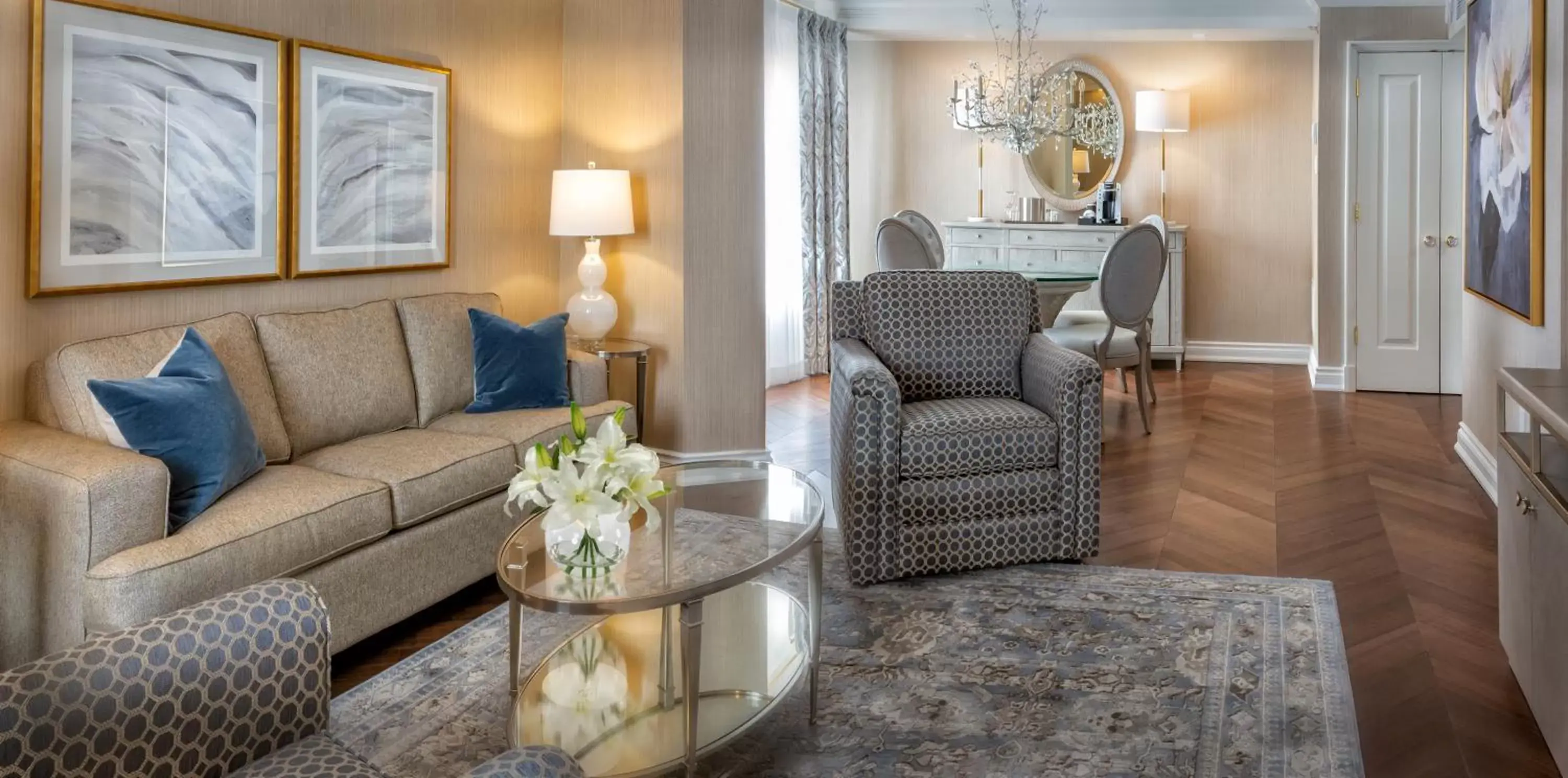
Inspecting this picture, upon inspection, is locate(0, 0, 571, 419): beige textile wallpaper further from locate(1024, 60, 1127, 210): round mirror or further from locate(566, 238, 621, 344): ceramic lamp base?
locate(1024, 60, 1127, 210): round mirror

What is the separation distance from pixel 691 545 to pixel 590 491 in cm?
36

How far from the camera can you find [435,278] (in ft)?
14.6

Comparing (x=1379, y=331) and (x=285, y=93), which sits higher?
(x=285, y=93)

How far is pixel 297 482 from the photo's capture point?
307 centimetres

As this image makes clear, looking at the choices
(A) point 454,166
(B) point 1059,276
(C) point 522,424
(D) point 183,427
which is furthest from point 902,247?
(D) point 183,427

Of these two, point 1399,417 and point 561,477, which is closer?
point 561,477

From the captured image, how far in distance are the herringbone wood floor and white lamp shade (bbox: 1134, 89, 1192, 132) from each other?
190 cm

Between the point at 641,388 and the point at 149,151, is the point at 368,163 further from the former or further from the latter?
the point at 641,388

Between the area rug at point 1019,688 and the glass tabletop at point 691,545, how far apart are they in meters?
0.42

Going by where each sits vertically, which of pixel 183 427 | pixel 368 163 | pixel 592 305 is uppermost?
pixel 368 163

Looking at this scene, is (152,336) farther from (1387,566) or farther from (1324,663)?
(1387,566)

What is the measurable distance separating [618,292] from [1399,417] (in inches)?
163

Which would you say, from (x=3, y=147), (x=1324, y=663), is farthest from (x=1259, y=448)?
(x=3, y=147)

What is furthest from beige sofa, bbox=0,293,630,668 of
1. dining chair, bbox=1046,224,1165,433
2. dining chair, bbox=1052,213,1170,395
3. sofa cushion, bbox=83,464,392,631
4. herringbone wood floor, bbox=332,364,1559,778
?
dining chair, bbox=1052,213,1170,395
